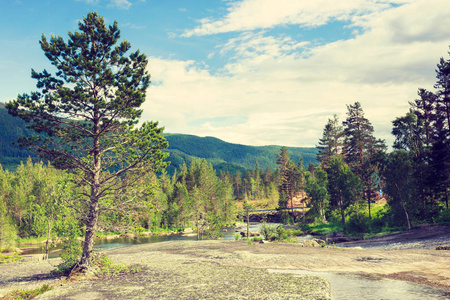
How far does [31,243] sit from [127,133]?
67736mm

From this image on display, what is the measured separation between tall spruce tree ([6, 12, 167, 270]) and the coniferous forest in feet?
0.28

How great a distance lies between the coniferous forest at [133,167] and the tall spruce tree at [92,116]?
9cm

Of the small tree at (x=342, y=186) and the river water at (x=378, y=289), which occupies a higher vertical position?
the small tree at (x=342, y=186)

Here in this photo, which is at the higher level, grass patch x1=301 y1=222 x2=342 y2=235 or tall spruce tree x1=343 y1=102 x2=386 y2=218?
tall spruce tree x1=343 y1=102 x2=386 y2=218

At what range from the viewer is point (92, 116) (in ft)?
78.9

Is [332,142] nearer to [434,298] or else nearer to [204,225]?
[204,225]

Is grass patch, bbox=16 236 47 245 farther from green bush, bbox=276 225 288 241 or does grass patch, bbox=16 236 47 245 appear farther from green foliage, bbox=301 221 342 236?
green foliage, bbox=301 221 342 236

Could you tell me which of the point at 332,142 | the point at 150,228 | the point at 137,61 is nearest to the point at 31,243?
the point at 150,228

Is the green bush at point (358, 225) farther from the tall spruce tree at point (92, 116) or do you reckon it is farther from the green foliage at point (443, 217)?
the tall spruce tree at point (92, 116)

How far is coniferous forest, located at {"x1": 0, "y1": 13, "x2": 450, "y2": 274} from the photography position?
74.7 ft

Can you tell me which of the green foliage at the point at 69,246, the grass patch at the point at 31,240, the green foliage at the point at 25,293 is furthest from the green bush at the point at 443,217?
the grass patch at the point at 31,240

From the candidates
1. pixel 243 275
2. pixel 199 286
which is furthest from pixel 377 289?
pixel 199 286

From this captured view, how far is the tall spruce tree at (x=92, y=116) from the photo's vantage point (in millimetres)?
22250

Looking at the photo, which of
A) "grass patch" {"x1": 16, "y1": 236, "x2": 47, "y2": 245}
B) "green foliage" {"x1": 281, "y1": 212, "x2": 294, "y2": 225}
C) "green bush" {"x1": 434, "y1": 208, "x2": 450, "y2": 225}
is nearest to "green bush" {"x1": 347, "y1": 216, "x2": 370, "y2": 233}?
"green bush" {"x1": 434, "y1": 208, "x2": 450, "y2": 225}
